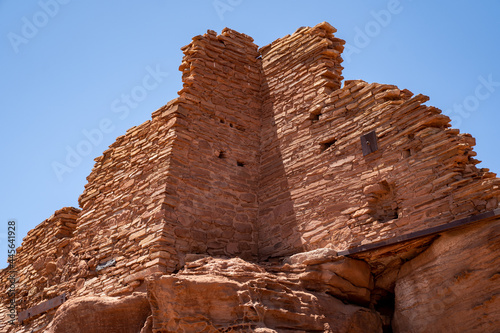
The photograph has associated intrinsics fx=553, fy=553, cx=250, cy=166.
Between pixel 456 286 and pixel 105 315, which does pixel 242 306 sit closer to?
pixel 105 315

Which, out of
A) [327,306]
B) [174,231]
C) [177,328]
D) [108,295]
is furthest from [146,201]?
[327,306]

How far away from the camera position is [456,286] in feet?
20.5

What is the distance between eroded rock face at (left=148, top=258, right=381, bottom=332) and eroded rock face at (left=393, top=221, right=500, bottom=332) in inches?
26.5

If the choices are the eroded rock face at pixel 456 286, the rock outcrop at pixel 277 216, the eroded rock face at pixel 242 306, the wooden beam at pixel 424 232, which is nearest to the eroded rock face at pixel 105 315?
the rock outcrop at pixel 277 216

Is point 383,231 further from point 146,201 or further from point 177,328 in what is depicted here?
point 146,201

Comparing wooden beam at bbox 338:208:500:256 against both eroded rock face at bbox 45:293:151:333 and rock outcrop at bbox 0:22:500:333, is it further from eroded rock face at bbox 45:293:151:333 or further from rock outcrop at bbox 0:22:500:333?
eroded rock face at bbox 45:293:151:333

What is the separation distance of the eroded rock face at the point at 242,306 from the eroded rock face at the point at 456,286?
673mm

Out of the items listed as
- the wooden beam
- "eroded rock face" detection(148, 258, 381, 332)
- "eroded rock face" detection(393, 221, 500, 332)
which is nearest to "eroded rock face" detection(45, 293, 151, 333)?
"eroded rock face" detection(148, 258, 381, 332)

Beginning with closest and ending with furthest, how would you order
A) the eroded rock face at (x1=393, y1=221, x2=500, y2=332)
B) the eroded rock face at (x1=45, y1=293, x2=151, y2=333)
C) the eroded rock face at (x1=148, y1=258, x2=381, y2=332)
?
1. the eroded rock face at (x1=393, y1=221, x2=500, y2=332)
2. the eroded rock face at (x1=148, y1=258, x2=381, y2=332)
3. the eroded rock face at (x1=45, y1=293, x2=151, y2=333)

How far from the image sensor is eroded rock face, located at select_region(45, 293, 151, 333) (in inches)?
288

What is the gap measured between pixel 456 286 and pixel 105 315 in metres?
4.51

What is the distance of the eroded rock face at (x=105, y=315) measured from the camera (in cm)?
731

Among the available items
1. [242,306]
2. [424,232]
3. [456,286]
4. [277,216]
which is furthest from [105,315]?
[456,286]

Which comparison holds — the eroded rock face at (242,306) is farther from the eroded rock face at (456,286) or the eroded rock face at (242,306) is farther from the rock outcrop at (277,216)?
the eroded rock face at (456,286)
